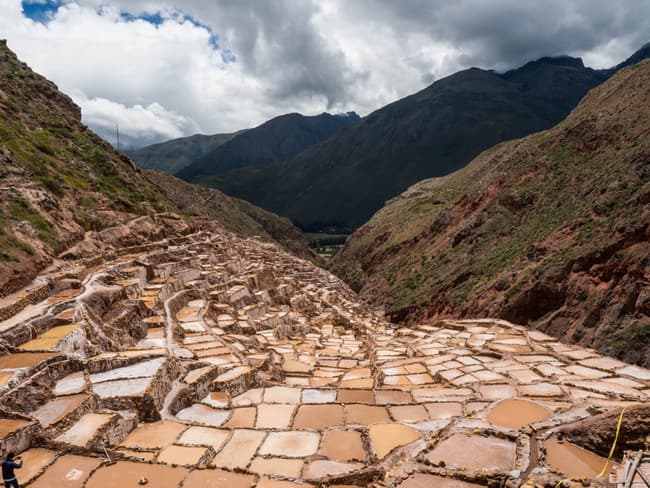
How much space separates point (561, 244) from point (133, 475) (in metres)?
24.2

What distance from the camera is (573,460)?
17.7ft

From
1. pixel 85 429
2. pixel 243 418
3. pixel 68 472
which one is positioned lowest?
pixel 243 418

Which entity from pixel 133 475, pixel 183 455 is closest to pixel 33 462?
pixel 133 475

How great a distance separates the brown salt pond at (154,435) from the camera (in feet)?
20.3

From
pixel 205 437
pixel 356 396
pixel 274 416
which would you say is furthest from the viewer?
pixel 356 396

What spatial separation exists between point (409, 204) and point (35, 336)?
7474 cm

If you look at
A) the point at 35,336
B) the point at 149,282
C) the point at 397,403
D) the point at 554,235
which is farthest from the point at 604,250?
the point at 35,336

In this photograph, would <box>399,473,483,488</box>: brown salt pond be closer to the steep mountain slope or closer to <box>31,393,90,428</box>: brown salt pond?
<box>31,393,90,428</box>: brown salt pond

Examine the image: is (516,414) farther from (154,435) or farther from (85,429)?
(85,429)

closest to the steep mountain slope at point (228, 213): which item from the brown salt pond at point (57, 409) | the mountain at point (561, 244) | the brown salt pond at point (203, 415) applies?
the mountain at point (561, 244)

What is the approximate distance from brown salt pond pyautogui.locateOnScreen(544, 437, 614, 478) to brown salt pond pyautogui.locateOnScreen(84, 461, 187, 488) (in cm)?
492

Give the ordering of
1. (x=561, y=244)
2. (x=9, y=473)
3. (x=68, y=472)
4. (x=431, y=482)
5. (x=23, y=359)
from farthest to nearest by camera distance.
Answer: (x=561, y=244) < (x=23, y=359) < (x=68, y=472) < (x=431, y=482) < (x=9, y=473)

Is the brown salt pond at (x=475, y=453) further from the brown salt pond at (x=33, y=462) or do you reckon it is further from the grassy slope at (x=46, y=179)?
the grassy slope at (x=46, y=179)

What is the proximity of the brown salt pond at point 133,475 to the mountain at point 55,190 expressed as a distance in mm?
9552
